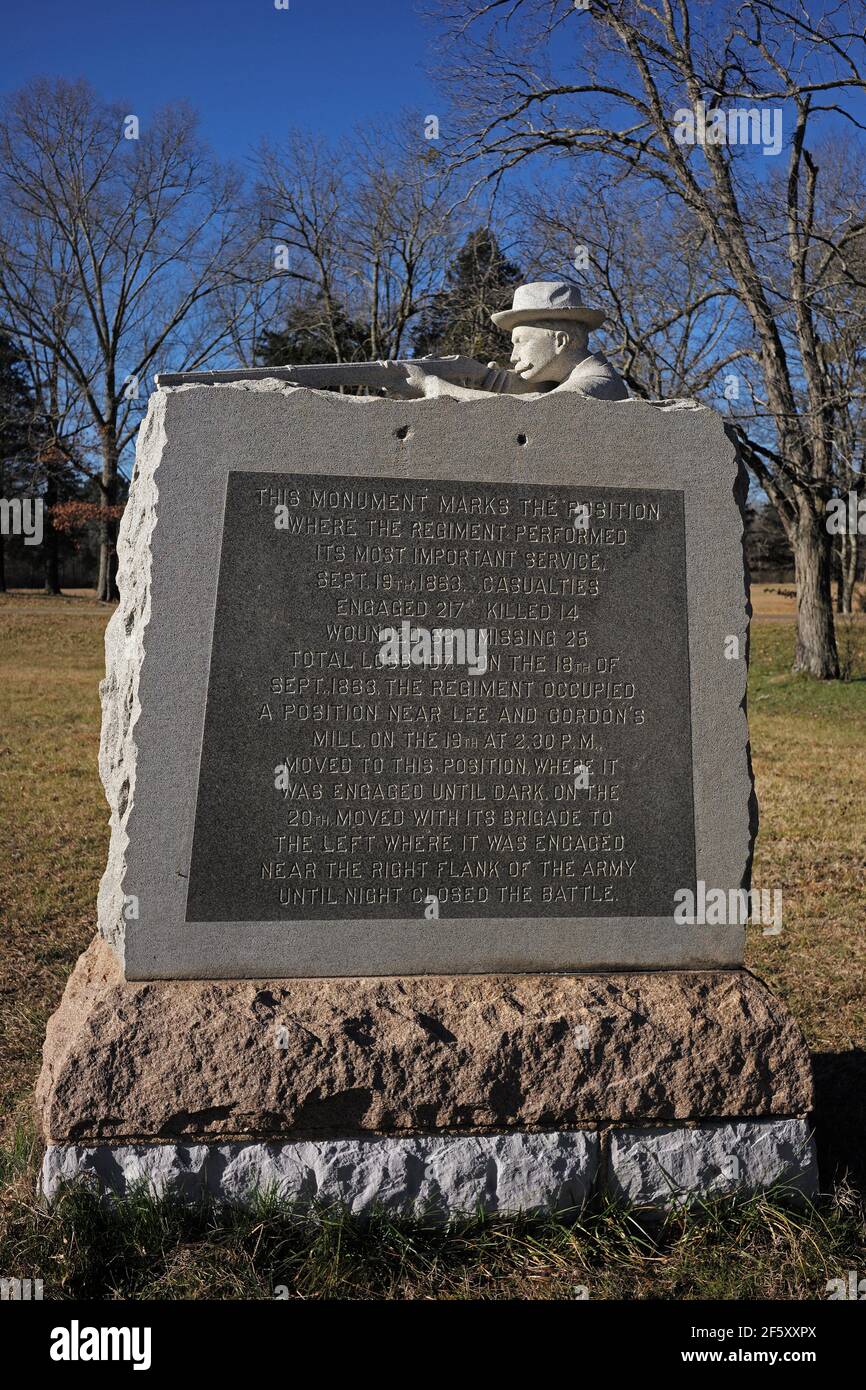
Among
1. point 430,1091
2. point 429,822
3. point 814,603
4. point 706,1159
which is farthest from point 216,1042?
point 814,603

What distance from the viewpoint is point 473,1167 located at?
3.44 metres

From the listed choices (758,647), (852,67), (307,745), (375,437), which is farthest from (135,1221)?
(758,647)

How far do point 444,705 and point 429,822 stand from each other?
0.37m

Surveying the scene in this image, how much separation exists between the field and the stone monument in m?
0.11

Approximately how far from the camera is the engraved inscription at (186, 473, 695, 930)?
357cm

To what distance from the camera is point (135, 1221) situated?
3.27 meters

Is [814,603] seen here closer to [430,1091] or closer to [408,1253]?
[430,1091]

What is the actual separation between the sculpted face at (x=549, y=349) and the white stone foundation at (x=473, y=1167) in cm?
259

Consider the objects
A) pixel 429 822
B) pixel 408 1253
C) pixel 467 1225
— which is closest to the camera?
pixel 408 1253

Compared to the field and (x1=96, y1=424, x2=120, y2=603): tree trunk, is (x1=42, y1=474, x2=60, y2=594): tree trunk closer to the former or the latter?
(x1=96, y1=424, x2=120, y2=603): tree trunk

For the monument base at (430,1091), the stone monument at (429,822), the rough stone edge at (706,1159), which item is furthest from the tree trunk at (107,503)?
the rough stone edge at (706,1159)

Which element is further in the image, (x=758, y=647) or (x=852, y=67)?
(x=758, y=647)

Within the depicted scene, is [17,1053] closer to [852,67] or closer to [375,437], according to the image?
[375,437]

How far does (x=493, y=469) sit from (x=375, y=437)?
15.1 inches
